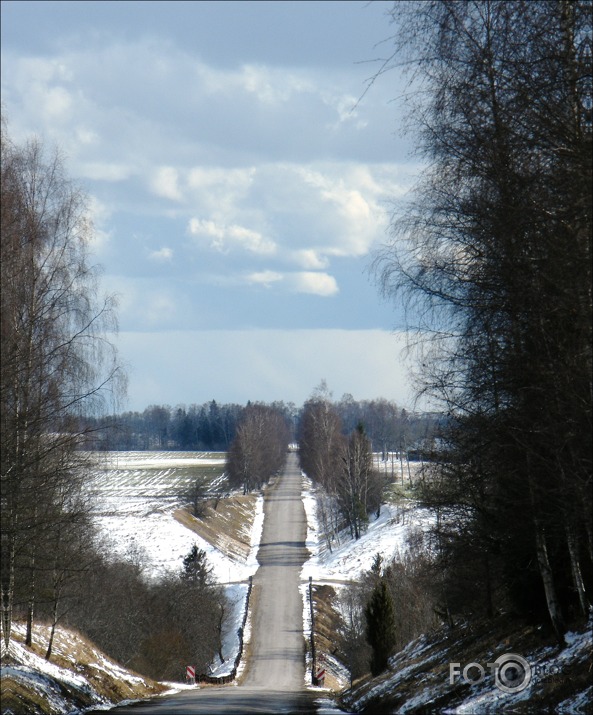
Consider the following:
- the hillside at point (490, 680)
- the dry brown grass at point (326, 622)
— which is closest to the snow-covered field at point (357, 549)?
the dry brown grass at point (326, 622)

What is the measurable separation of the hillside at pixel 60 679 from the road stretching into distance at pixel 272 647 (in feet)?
3.17

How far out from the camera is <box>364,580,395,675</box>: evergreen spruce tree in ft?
67.7

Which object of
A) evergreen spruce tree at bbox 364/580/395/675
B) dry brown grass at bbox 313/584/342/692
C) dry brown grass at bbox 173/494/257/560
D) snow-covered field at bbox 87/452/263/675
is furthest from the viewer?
dry brown grass at bbox 173/494/257/560

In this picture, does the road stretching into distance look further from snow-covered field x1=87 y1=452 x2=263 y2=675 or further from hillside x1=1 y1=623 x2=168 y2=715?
snow-covered field x1=87 y1=452 x2=263 y2=675

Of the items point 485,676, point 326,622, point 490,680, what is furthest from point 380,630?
point 326,622

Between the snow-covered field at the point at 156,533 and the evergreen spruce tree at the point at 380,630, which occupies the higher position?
the evergreen spruce tree at the point at 380,630

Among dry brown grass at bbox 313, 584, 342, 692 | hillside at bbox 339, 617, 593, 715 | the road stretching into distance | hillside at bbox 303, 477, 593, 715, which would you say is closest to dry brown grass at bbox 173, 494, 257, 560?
the road stretching into distance

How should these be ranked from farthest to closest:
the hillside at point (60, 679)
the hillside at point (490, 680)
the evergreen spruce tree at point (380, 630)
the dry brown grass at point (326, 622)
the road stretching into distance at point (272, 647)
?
the dry brown grass at point (326, 622) < the evergreen spruce tree at point (380, 630) < the road stretching into distance at point (272, 647) < the hillside at point (60, 679) < the hillside at point (490, 680)

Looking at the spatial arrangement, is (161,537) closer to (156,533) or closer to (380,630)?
(156,533)

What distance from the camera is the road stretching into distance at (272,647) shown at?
15.7 metres

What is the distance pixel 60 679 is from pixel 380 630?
8526 mm

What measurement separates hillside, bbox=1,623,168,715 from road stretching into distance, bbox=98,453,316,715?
97 cm

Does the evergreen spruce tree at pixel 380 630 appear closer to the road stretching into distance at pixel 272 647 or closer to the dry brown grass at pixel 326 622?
the road stretching into distance at pixel 272 647

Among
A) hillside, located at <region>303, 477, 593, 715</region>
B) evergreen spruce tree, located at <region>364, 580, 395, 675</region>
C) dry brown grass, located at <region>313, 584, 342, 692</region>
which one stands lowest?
dry brown grass, located at <region>313, 584, 342, 692</region>
